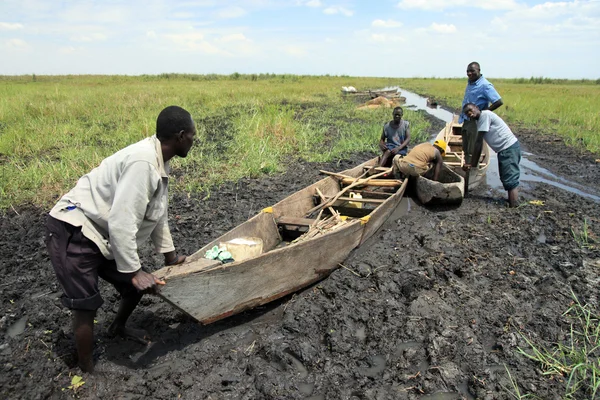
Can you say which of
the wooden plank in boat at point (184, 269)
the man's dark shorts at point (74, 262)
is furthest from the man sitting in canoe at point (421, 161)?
the man's dark shorts at point (74, 262)

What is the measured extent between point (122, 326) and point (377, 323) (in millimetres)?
1995

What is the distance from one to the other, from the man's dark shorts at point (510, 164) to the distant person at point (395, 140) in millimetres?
1641

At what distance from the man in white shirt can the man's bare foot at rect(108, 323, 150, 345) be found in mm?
515

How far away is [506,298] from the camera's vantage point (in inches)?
141

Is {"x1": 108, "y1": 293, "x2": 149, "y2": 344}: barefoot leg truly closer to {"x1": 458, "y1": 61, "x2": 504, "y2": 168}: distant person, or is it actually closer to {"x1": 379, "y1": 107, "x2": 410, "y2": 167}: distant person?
{"x1": 379, "y1": 107, "x2": 410, "y2": 167}: distant person

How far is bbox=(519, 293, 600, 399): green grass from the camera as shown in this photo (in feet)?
8.15

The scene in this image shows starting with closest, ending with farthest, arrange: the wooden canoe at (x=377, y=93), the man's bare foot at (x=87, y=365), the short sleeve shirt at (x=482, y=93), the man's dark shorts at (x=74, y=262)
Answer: the man's dark shorts at (x=74, y=262) → the man's bare foot at (x=87, y=365) → the short sleeve shirt at (x=482, y=93) → the wooden canoe at (x=377, y=93)

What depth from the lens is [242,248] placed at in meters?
3.56

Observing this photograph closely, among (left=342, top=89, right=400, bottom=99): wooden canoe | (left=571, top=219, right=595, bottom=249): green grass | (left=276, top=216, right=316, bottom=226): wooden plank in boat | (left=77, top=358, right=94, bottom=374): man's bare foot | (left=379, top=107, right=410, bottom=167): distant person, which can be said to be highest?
(left=342, top=89, right=400, bottom=99): wooden canoe

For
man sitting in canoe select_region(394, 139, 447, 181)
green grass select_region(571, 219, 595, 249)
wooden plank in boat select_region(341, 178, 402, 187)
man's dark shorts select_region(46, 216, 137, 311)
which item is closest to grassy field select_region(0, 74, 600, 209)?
wooden plank in boat select_region(341, 178, 402, 187)

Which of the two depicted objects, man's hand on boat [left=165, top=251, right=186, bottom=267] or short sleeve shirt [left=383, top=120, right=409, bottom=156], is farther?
short sleeve shirt [left=383, top=120, right=409, bottom=156]

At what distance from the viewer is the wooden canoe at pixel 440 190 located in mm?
5730

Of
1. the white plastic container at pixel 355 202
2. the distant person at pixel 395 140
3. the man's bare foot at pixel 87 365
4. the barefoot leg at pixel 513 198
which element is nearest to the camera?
the man's bare foot at pixel 87 365

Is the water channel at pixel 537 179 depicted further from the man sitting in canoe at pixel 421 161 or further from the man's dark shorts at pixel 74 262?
the man's dark shorts at pixel 74 262
